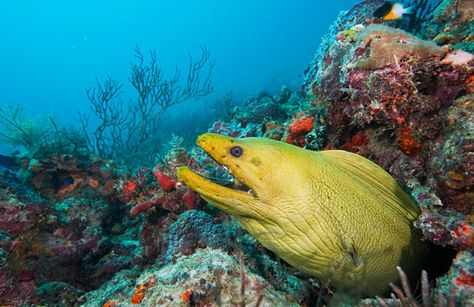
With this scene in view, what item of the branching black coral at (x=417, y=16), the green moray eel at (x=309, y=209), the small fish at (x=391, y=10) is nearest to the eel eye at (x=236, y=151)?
the green moray eel at (x=309, y=209)

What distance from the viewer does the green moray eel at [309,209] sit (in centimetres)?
212

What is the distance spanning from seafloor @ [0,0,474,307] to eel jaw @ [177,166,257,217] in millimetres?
294

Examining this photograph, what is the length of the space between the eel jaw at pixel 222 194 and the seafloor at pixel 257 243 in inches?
11.6

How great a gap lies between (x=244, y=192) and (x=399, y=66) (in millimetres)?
1977

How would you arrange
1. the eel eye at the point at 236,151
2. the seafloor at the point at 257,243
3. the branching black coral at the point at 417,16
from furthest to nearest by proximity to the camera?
the branching black coral at the point at 417,16
the eel eye at the point at 236,151
the seafloor at the point at 257,243

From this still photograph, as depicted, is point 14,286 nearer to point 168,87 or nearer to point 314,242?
point 314,242

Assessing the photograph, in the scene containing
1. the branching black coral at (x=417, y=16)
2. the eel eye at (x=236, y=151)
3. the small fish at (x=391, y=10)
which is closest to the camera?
the eel eye at (x=236, y=151)

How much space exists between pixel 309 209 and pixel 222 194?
644mm

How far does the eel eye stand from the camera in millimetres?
2154

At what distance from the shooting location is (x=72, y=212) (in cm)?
474

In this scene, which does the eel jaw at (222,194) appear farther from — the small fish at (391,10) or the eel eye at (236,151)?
the small fish at (391,10)

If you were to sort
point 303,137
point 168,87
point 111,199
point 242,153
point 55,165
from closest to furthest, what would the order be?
1. point 242,153
2. point 303,137
3. point 111,199
4. point 55,165
5. point 168,87

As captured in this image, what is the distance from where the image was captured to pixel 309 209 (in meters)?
2.13

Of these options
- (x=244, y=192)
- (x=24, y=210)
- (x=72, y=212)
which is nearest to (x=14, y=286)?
(x=24, y=210)
